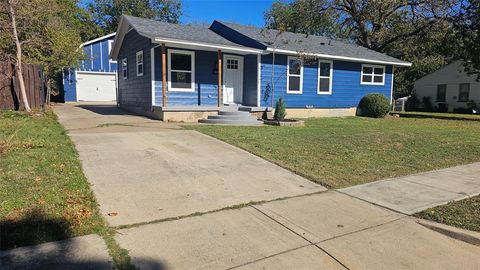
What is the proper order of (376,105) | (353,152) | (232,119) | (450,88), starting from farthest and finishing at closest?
(450,88) → (376,105) → (232,119) → (353,152)

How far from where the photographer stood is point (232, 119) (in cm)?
1298

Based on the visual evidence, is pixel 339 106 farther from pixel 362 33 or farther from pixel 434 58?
pixel 434 58

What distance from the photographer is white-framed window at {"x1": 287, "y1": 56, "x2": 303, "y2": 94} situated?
1623cm

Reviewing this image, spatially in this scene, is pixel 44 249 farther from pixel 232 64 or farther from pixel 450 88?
pixel 450 88

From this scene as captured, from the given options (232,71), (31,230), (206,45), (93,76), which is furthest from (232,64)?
(93,76)

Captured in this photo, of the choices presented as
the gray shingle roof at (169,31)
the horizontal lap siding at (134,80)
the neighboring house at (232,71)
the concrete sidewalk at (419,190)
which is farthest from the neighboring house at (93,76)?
the concrete sidewalk at (419,190)

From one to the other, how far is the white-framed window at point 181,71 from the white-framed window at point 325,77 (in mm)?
6525

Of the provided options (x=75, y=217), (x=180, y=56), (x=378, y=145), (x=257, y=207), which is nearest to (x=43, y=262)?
(x=75, y=217)

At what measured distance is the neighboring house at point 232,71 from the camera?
44.8 feet

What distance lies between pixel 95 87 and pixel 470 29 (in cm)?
2540

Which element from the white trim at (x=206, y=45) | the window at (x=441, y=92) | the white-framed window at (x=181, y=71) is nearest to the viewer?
the white trim at (x=206, y=45)

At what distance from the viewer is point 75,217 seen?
3.67 meters

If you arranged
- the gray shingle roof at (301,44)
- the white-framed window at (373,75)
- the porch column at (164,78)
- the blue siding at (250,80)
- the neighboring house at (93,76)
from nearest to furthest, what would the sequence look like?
the porch column at (164,78) < the blue siding at (250,80) < the gray shingle roof at (301,44) < the white-framed window at (373,75) < the neighboring house at (93,76)

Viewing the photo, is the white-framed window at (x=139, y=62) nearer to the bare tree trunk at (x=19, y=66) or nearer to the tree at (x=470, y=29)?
the bare tree trunk at (x=19, y=66)
